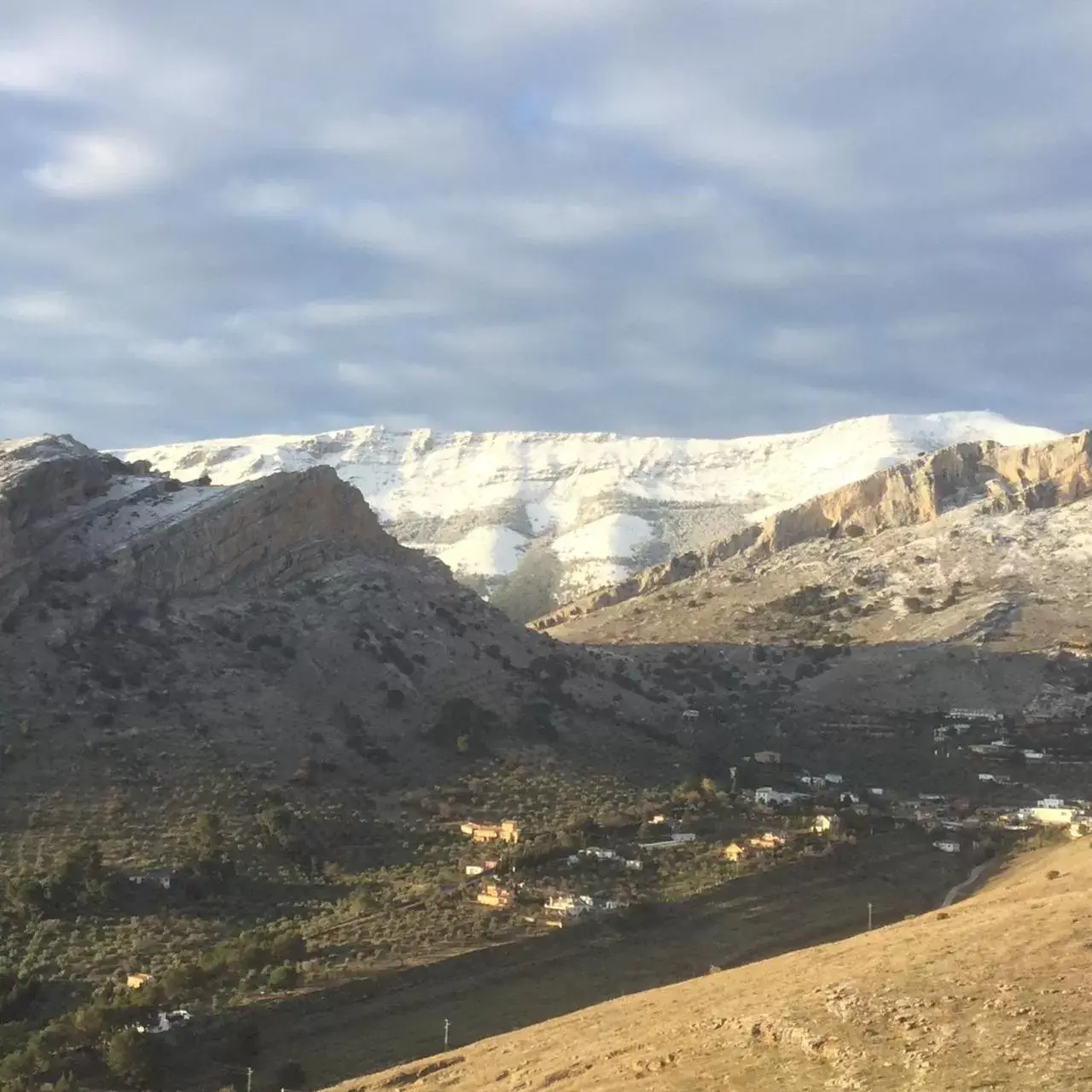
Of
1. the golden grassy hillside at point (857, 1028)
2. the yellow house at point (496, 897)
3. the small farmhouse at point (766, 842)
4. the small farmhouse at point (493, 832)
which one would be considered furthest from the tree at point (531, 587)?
the golden grassy hillside at point (857, 1028)

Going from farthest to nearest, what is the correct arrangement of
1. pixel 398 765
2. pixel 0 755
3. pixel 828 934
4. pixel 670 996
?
pixel 398 765, pixel 0 755, pixel 828 934, pixel 670 996

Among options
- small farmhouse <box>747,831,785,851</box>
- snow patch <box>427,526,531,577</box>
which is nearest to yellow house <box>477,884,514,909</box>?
small farmhouse <box>747,831,785,851</box>

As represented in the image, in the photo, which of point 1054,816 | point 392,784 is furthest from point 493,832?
point 1054,816

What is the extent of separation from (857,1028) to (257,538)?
45.9m

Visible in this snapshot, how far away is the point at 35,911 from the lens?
30.1 metres

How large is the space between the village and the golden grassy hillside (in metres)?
10.5

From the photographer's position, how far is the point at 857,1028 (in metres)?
16.4

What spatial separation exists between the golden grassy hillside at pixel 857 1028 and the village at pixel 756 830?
10.5m

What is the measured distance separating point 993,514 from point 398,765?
70.5 m

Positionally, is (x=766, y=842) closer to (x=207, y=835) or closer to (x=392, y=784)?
(x=392, y=784)

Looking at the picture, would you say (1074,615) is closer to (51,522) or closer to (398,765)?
(398,765)

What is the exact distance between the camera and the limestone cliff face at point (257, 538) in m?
53.8

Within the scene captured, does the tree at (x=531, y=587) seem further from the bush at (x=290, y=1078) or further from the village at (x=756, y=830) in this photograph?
the bush at (x=290, y=1078)

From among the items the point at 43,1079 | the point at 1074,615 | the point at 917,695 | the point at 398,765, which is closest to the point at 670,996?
the point at 43,1079
